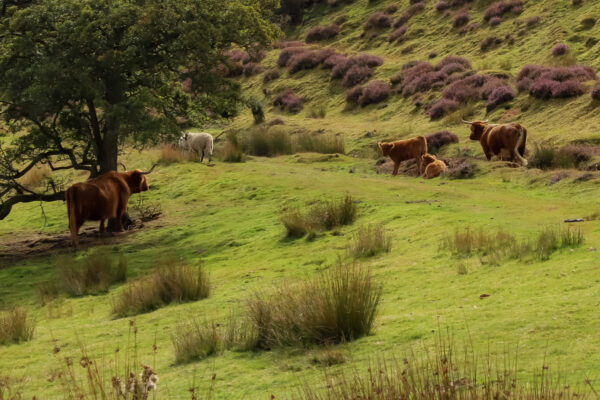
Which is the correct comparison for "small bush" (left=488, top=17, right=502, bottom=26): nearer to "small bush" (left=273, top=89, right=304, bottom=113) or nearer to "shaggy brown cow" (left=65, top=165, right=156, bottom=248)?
"small bush" (left=273, top=89, right=304, bottom=113)

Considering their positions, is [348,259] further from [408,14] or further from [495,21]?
[408,14]

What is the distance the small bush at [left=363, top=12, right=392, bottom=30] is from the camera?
53969mm

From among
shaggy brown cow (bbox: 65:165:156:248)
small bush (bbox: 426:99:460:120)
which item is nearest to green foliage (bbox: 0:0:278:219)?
shaggy brown cow (bbox: 65:165:156:248)

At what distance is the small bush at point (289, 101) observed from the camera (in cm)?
4362

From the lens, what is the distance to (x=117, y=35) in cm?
1808

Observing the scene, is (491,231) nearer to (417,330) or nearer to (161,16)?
(417,330)

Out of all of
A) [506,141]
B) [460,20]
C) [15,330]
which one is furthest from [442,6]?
[15,330]

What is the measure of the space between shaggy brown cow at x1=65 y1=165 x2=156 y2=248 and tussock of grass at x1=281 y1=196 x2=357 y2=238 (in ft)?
15.8

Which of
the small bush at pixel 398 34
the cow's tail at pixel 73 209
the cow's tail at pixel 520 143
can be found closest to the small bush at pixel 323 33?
the small bush at pixel 398 34

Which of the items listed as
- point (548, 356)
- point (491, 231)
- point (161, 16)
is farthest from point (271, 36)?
point (548, 356)

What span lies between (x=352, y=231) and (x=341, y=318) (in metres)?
6.81

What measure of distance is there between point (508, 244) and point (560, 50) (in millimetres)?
27410

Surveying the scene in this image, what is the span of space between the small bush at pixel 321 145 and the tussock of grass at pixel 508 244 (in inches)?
695

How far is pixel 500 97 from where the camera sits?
31.0m
